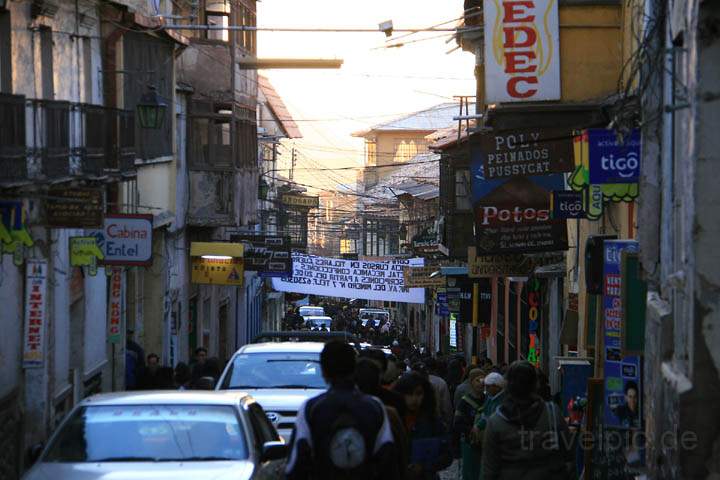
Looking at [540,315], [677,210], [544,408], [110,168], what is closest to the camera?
[544,408]

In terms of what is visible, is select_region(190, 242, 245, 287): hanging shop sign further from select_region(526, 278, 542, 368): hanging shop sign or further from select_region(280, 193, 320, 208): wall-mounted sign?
select_region(280, 193, 320, 208): wall-mounted sign

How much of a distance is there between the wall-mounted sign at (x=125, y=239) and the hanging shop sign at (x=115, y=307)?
1670mm

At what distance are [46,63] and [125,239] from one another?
3574mm

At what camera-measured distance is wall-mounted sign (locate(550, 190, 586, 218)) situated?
17.6m

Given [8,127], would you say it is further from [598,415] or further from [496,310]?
[496,310]

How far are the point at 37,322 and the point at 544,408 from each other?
875cm

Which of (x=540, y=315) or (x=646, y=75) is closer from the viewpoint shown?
(x=646, y=75)

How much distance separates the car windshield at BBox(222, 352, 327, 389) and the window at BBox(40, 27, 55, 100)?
4885mm

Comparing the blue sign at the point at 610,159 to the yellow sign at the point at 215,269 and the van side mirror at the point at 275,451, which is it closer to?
the van side mirror at the point at 275,451

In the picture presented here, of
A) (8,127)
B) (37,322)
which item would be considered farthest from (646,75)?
(37,322)

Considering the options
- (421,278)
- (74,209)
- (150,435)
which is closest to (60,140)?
(74,209)

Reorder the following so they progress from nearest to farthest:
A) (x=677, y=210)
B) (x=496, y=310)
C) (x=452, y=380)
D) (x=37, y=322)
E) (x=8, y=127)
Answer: (x=677, y=210) → (x=8, y=127) → (x=37, y=322) → (x=452, y=380) → (x=496, y=310)

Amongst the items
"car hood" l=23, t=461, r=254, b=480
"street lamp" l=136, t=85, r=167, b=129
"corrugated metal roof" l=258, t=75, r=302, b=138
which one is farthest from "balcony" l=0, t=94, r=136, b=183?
"corrugated metal roof" l=258, t=75, r=302, b=138

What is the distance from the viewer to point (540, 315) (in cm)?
2773
